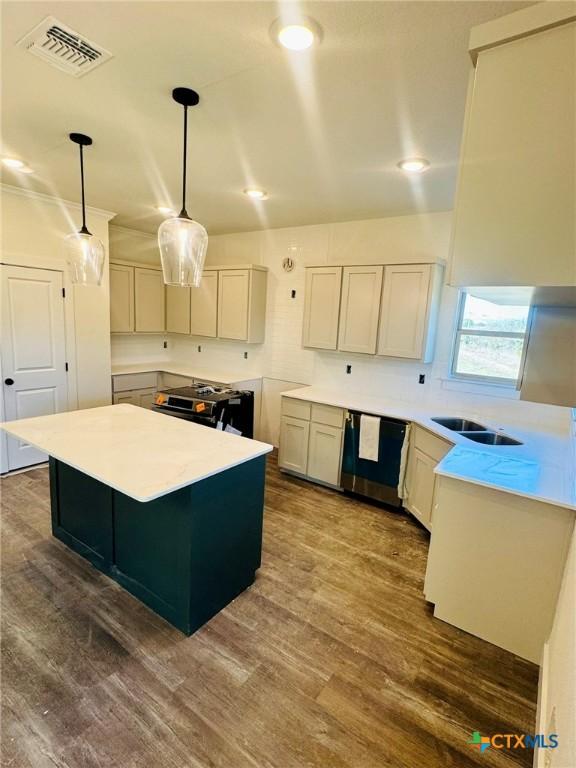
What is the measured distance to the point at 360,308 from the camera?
363 cm

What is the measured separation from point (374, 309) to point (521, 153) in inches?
91.0

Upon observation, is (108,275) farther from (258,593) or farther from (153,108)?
(258,593)

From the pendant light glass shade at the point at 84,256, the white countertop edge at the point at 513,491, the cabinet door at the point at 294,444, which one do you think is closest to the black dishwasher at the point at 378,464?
the cabinet door at the point at 294,444

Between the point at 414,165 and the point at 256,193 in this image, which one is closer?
the point at 414,165

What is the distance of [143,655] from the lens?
5.94ft

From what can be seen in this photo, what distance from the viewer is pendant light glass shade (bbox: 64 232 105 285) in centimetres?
235

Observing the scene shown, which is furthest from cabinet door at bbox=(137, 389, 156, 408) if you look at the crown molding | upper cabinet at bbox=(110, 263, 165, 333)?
the crown molding

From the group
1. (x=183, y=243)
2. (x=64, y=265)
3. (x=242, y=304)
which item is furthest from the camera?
(x=242, y=304)

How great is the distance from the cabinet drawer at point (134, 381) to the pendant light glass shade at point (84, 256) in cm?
231

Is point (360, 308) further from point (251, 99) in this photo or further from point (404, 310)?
point (251, 99)

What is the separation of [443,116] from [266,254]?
2971 mm

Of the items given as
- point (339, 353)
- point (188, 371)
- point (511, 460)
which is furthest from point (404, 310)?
point (188, 371)

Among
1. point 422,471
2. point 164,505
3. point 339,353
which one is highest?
point 339,353

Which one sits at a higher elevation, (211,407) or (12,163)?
(12,163)
